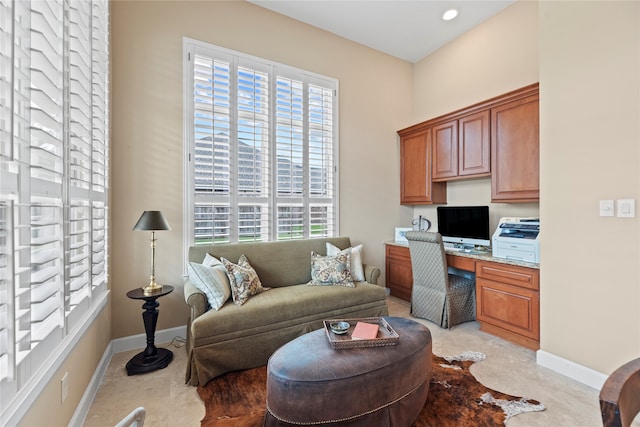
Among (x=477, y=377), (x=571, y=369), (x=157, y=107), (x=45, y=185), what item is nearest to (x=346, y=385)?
(x=477, y=377)

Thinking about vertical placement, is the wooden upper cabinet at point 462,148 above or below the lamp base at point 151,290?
above

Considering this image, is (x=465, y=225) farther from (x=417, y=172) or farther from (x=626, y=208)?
(x=626, y=208)

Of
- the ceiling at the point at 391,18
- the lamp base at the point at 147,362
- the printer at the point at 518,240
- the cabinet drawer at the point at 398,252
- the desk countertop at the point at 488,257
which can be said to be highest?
the ceiling at the point at 391,18

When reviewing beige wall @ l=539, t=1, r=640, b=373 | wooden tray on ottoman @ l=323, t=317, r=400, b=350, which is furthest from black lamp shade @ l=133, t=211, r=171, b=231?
beige wall @ l=539, t=1, r=640, b=373

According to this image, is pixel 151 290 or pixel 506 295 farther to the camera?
pixel 506 295

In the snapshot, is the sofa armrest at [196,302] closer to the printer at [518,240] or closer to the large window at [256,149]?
the large window at [256,149]

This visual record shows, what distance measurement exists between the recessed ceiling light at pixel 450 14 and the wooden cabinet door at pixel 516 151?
1304 millimetres

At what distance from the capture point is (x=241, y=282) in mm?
2477

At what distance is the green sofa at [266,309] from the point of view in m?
2.11

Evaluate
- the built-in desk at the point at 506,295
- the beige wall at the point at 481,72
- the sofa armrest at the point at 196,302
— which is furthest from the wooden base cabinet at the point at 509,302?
the sofa armrest at the point at 196,302

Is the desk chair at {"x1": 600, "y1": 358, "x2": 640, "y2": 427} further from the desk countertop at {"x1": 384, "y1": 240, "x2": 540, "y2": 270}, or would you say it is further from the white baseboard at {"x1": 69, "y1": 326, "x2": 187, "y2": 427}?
the white baseboard at {"x1": 69, "y1": 326, "x2": 187, "y2": 427}

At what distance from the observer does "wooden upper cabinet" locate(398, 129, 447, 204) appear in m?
3.97

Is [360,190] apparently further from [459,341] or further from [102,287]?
[102,287]

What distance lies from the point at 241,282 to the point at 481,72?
3.87 metres
